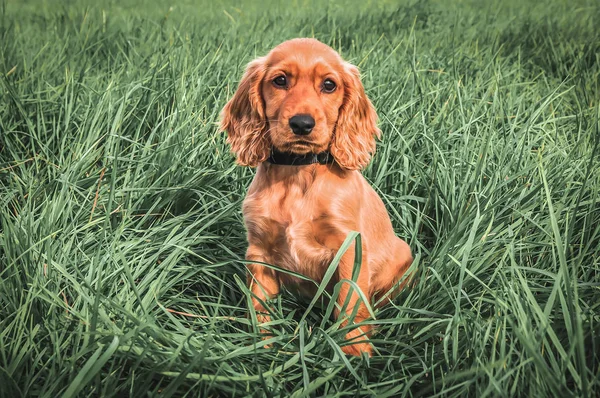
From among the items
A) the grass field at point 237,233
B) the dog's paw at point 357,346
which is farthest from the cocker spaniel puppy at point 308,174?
the grass field at point 237,233

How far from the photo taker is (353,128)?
2240mm

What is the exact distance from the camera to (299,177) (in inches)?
84.7

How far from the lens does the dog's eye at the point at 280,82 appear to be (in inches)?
82.4

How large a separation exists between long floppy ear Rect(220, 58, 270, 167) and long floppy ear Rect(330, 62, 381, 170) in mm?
278

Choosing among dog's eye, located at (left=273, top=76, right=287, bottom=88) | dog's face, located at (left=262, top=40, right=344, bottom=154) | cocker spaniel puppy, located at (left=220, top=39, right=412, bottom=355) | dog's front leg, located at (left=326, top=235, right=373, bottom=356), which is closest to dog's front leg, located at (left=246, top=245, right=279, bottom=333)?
cocker spaniel puppy, located at (left=220, top=39, right=412, bottom=355)

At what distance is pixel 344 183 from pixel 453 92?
5.36 feet

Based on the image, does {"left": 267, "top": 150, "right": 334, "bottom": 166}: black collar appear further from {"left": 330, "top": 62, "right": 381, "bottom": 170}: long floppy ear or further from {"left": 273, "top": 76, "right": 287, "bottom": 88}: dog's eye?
{"left": 273, "top": 76, "right": 287, "bottom": 88}: dog's eye

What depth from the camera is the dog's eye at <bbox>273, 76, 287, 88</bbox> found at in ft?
6.87

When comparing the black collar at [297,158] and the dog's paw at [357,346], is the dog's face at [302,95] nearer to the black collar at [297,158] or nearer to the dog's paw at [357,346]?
the black collar at [297,158]

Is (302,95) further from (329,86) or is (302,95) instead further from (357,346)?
(357,346)

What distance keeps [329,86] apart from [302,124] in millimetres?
286

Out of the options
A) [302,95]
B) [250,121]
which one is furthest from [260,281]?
[302,95]

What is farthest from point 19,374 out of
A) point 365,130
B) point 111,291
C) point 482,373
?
point 365,130

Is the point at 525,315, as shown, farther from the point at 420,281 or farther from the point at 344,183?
the point at 344,183
